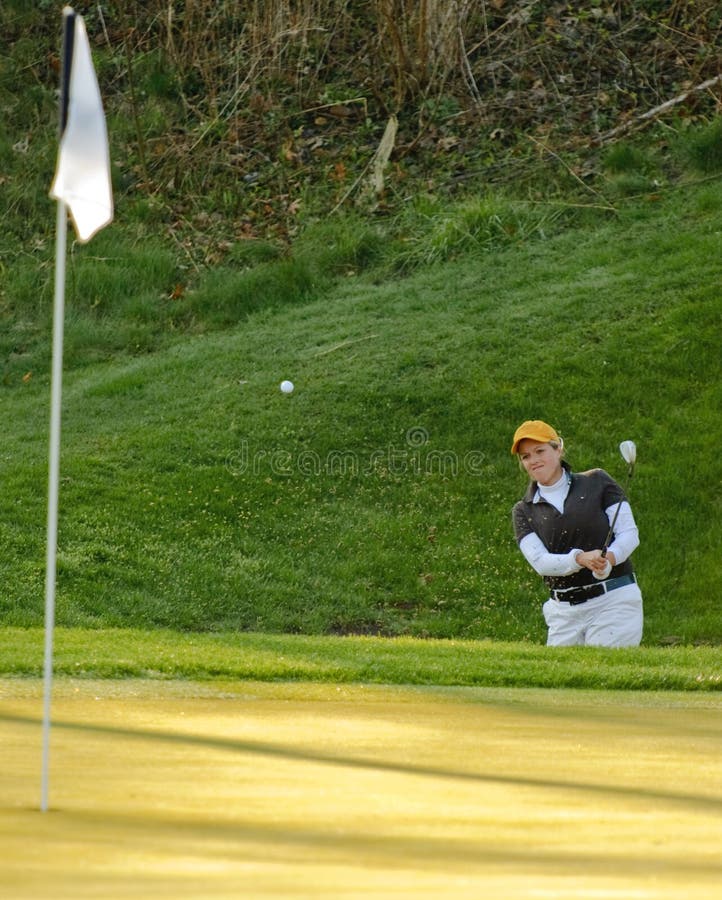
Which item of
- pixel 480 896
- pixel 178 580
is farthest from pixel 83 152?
pixel 178 580

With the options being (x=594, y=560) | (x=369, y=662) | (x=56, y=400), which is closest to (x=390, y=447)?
(x=594, y=560)

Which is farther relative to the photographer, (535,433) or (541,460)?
(541,460)

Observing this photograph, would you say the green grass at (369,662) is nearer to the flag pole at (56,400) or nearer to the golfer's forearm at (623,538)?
the golfer's forearm at (623,538)

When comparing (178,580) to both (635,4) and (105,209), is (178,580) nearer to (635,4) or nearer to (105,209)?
(105,209)

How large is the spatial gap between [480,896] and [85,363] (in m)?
18.3

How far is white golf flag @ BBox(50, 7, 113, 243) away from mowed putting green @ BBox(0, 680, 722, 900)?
142 cm

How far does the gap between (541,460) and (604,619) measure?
1.10 meters

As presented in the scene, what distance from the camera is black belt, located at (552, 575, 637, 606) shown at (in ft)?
29.1

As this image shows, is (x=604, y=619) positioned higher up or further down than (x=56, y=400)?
further down

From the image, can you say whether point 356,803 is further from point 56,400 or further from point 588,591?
point 588,591

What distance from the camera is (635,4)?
23625mm

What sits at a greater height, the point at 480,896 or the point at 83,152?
the point at 83,152

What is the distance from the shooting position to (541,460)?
8.91 meters

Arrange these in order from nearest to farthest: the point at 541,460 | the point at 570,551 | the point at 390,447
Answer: the point at 570,551 → the point at 541,460 → the point at 390,447
